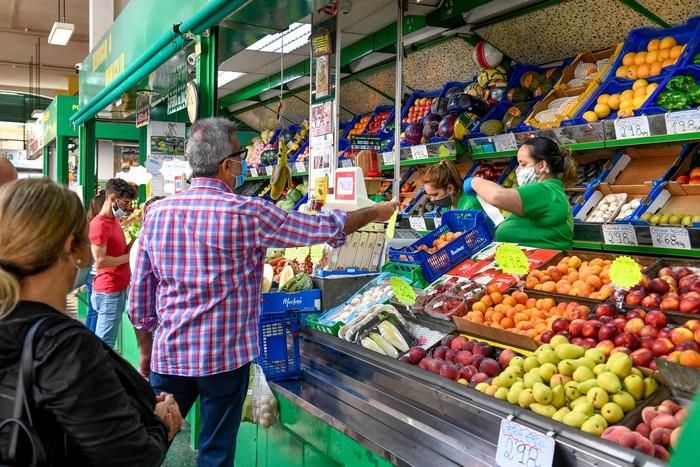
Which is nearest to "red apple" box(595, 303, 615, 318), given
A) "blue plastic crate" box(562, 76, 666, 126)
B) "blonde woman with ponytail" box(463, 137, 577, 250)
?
"blonde woman with ponytail" box(463, 137, 577, 250)

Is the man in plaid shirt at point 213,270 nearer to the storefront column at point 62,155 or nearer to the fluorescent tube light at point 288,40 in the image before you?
the fluorescent tube light at point 288,40

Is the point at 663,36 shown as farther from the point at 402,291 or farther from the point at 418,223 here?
the point at 402,291

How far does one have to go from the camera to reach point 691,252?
4.29m

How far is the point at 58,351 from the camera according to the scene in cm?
143

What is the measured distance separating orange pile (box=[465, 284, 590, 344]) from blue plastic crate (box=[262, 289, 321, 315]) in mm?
909

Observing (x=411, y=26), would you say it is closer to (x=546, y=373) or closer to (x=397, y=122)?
(x=397, y=122)

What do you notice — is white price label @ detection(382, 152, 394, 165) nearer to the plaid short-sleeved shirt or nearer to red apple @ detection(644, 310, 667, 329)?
the plaid short-sleeved shirt

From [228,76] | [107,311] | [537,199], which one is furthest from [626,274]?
[228,76]

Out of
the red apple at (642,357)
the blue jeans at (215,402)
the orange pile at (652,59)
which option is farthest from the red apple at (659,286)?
the orange pile at (652,59)

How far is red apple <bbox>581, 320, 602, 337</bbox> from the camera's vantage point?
8.43 feet

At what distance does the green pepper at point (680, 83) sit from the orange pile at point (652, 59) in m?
0.35

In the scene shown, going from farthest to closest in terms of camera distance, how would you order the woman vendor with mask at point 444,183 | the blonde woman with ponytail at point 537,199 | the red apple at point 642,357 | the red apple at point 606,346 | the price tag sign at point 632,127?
the woman vendor with mask at point 444,183 → the price tag sign at point 632,127 → the blonde woman with ponytail at point 537,199 → the red apple at point 606,346 → the red apple at point 642,357

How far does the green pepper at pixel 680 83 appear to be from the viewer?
14.9ft

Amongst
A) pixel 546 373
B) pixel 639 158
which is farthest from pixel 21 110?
pixel 546 373
